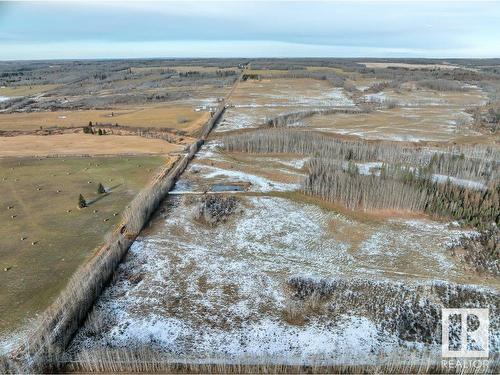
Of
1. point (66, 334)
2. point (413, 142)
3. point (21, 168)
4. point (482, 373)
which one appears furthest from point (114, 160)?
point (482, 373)

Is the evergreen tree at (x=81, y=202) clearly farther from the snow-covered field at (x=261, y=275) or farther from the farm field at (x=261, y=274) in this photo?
the farm field at (x=261, y=274)

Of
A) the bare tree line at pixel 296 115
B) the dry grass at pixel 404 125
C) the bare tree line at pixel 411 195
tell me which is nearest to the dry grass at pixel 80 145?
the bare tree line at pixel 296 115

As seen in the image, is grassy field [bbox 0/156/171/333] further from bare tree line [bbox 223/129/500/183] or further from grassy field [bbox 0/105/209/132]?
grassy field [bbox 0/105/209/132]

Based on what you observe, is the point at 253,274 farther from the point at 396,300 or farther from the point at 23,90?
the point at 23,90

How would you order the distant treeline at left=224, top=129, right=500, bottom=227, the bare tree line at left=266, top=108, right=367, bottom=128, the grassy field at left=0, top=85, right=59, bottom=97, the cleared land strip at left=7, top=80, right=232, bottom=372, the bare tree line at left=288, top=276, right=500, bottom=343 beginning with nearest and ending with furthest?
1. the cleared land strip at left=7, top=80, right=232, bottom=372
2. the bare tree line at left=288, top=276, right=500, bottom=343
3. the distant treeline at left=224, top=129, right=500, bottom=227
4. the bare tree line at left=266, top=108, right=367, bottom=128
5. the grassy field at left=0, top=85, right=59, bottom=97

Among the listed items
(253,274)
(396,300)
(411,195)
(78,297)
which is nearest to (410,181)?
(411,195)

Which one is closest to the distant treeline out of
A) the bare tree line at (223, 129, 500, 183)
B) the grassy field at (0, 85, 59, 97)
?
the bare tree line at (223, 129, 500, 183)

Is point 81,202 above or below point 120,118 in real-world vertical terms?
below
